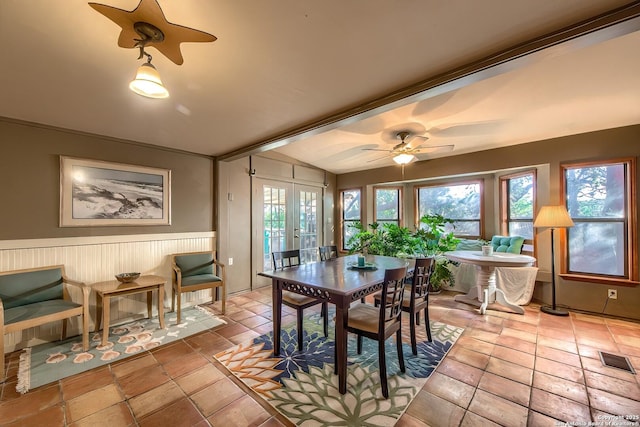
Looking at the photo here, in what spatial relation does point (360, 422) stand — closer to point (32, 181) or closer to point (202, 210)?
point (202, 210)

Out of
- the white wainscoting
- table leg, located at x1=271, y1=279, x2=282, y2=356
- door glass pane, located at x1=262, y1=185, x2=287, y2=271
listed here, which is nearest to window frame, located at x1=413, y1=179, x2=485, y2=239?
door glass pane, located at x1=262, y1=185, x2=287, y2=271

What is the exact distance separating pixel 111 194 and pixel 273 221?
245 centimetres

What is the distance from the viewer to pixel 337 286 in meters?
2.05

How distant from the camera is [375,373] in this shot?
220 centimetres

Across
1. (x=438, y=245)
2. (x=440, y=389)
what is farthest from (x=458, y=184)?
(x=440, y=389)

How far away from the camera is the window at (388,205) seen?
5770mm

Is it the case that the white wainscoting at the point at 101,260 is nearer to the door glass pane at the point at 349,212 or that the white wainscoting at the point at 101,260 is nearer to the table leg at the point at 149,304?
the table leg at the point at 149,304

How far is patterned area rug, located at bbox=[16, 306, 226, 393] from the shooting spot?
2.20 m

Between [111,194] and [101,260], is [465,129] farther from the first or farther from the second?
[101,260]

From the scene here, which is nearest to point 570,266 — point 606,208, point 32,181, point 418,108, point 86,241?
point 606,208

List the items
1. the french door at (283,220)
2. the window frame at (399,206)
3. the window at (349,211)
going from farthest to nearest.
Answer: the window at (349,211) < the window frame at (399,206) < the french door at (283,220)

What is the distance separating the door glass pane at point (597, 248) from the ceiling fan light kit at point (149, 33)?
4.79 meters

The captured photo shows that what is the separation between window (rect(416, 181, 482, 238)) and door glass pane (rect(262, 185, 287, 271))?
292 centimetres

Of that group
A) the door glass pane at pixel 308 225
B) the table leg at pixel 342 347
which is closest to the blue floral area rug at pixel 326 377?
the table leg at pixel 342 347
